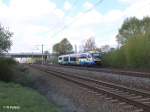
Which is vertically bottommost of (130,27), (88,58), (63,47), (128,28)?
(88,58)

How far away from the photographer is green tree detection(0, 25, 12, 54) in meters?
33.1

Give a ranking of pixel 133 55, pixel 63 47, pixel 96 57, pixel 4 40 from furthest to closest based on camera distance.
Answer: pixel 63 47
pixel 96 57
pixel 133 55
pixel 4 40

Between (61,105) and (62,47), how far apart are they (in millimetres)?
150592

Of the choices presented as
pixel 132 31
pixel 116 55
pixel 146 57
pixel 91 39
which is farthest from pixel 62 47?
pixel 146 57

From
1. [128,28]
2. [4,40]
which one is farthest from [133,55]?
[128,28]

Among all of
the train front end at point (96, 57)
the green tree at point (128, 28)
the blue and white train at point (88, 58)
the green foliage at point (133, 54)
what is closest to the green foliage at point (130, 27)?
the green tree at point (128, 28)

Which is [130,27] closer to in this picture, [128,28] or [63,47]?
[128,28]

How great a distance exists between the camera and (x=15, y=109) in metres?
12.0

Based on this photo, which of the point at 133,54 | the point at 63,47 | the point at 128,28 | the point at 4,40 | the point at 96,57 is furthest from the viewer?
the point at 63,47

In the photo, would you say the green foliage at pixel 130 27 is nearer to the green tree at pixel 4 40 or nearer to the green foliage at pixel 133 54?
the green foliage at pixel 133 54

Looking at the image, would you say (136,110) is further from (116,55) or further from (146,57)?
(116,55)

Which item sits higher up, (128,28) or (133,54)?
(128,28)

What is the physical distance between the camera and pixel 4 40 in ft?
109

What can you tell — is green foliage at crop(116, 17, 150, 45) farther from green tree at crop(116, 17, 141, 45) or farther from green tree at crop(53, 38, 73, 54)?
green tree at crop(53, 38, 73, 54)
